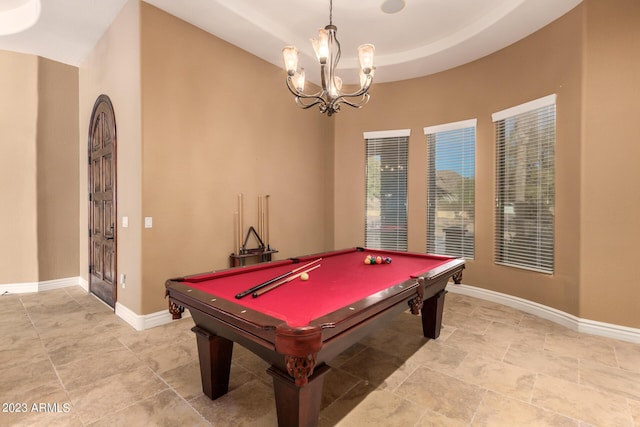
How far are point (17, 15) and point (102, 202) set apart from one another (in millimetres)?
2380

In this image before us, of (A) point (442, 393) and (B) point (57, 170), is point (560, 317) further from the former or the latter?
(B) point (57, 170)

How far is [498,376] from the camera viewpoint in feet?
7.55

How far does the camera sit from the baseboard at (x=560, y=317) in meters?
2.95

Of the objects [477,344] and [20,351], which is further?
[477,344]

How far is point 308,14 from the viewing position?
3625 millimetres

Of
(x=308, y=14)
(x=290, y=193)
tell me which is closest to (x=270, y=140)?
(x=290, y=193)

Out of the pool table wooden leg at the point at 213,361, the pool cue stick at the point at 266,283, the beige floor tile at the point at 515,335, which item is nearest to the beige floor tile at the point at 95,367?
the pool table wooden leg at the point at 213,361

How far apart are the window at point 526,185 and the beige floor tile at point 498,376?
1708mm

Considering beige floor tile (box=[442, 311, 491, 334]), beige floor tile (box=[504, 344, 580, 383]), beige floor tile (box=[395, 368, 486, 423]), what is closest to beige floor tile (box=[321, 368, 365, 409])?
beige floor tile (box=[395, 368, 486, 423])

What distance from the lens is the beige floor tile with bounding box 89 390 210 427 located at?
1.78 meters

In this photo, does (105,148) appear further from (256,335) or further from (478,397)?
(478,397)

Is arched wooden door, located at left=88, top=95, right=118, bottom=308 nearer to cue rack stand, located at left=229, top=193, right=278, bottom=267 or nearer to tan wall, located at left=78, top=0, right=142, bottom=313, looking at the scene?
tan wall, located at left=78, top=0, right=142, bottom=313

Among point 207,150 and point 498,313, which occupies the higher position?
point 207,150

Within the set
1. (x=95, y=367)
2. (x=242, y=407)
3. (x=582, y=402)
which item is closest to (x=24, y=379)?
(x=95, y=367)
